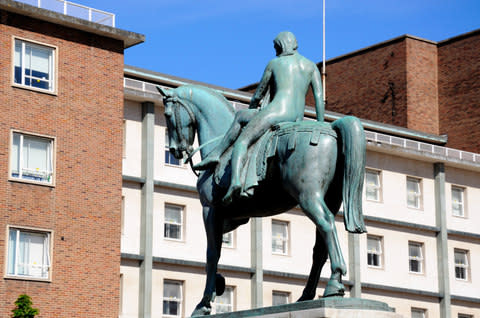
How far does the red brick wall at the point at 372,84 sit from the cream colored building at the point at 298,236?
14.0 ft

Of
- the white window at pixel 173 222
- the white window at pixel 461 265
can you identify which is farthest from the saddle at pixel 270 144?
the white window at pixel 461 265

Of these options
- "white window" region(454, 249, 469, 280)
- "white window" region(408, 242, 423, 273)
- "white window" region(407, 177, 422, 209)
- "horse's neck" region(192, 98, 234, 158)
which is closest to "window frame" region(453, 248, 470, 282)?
"white window" region(454, 249, 469, 280)

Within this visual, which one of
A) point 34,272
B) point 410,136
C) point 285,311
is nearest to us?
point 285,311

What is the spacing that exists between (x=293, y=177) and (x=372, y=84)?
185ft

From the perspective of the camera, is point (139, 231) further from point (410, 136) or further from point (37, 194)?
point (410, 136)

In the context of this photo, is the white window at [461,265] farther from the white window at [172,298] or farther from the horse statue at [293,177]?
the horse statue at [293,177]

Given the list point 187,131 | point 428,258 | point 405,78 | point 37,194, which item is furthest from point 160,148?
point 187,131

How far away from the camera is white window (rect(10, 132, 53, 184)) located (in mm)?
41844

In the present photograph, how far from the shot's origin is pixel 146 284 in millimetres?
48969

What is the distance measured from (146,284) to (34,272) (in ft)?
27.7

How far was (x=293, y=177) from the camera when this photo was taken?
51.7 ft

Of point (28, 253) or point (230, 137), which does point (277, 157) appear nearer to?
point (230, 137)

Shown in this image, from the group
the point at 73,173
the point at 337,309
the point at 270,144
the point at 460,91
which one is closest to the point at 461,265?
the point at 460,91

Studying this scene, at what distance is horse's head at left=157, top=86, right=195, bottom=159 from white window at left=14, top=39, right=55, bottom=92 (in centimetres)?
2579
